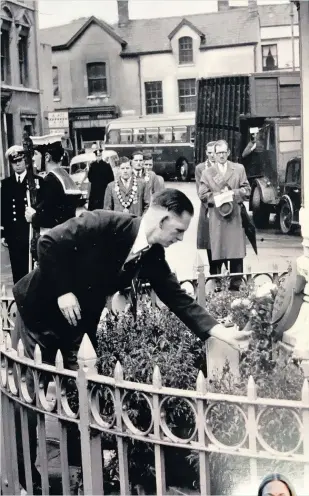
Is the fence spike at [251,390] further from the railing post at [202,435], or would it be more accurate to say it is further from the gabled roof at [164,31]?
the gabled roof at [164,31]

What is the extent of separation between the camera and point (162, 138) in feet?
11.1

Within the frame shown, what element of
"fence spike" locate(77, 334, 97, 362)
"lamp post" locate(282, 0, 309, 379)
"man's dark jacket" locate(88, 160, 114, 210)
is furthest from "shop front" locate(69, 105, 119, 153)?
"fence spike" locate(77, 334, 97, 362)

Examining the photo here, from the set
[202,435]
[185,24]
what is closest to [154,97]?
[185,24]

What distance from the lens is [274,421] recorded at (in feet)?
7.75

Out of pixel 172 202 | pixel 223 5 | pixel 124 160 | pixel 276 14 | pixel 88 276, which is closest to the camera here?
pixel 172 202

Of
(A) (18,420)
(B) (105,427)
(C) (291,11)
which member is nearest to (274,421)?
(B) (105,427)

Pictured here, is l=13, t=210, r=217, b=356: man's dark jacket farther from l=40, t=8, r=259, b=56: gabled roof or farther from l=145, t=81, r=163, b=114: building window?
l=40, t=8, r=259, b=56: gabled roof

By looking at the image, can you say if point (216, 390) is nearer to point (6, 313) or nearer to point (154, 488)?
point (154, 488)

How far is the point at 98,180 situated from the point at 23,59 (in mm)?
684

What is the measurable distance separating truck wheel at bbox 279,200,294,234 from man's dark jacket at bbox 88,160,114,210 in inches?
34.9

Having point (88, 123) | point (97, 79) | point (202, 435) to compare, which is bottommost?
point (202, 435)

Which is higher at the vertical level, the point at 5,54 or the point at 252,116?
the point at 5,54

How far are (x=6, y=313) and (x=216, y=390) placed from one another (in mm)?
2210

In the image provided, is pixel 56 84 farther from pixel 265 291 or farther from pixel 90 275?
pixel 265 291
